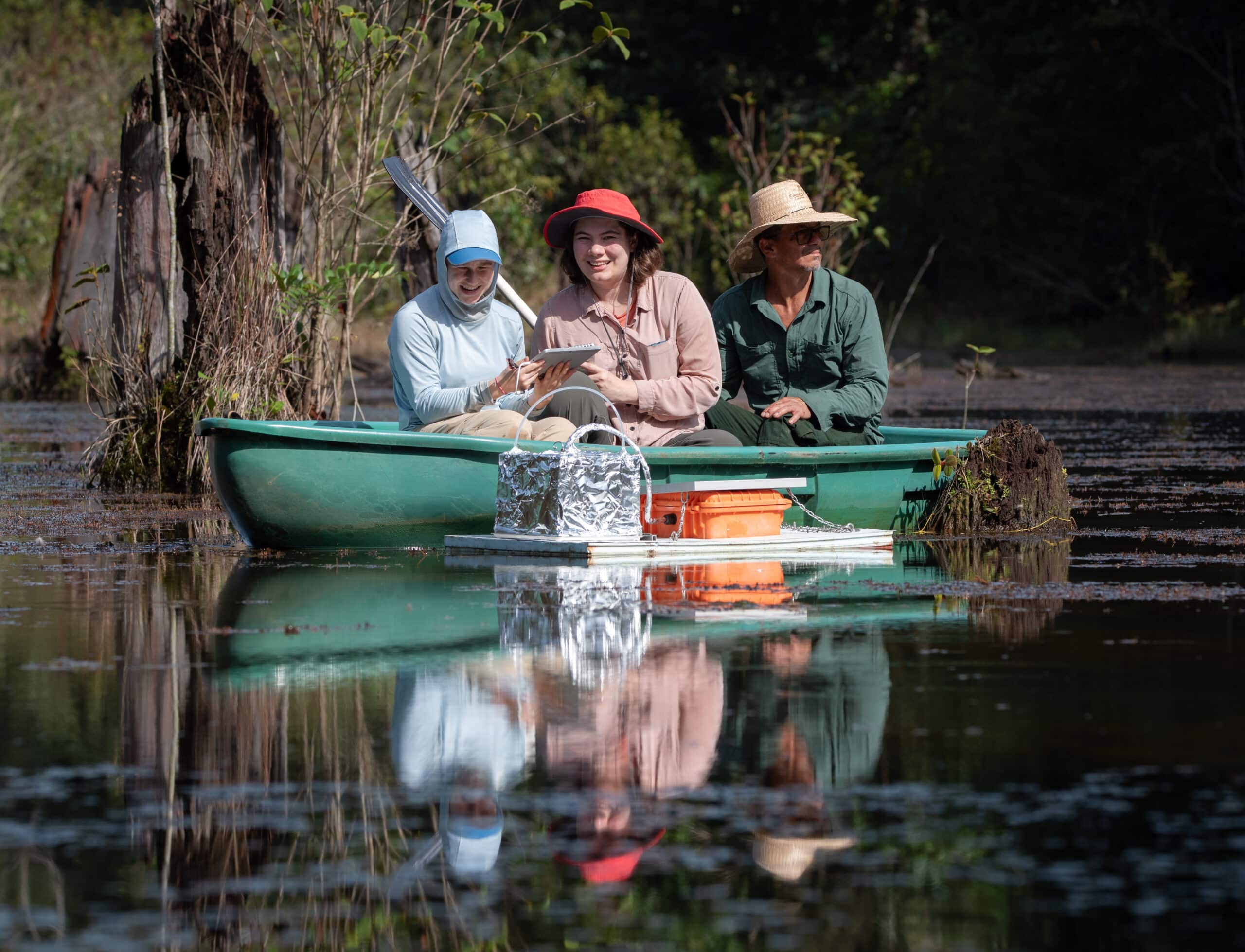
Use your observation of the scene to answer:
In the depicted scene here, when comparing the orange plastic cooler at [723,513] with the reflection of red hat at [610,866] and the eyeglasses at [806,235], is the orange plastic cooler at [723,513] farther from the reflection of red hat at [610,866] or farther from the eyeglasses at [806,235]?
the reflection of red hat at [610,866]

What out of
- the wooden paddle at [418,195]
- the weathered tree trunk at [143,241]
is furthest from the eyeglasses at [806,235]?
the weathered tree trunk at [143,241]

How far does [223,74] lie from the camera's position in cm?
1034

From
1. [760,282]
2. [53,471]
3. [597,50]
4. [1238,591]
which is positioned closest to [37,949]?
[1238,591]

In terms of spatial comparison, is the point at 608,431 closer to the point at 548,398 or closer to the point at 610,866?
the point at 548,398

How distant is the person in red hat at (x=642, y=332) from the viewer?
7.50 meters

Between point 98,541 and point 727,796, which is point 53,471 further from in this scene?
point 727,796

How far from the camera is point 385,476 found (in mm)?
7238

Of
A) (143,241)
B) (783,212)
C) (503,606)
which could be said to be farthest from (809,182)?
(503,606)

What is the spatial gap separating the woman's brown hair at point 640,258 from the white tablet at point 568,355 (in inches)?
23.5

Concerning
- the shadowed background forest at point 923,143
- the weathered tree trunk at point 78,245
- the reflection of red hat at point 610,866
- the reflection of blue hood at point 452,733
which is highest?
the shadowed background forest at point 923,143

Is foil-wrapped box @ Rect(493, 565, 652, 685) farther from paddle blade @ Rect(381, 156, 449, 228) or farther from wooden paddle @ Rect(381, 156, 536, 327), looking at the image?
paddle blade @ Rect(381, 156, 449, 228)

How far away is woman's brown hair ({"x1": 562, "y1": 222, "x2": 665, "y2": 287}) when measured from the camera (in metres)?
7.56

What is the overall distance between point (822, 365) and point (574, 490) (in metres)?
1.59

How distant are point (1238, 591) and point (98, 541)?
4339 millimetres
